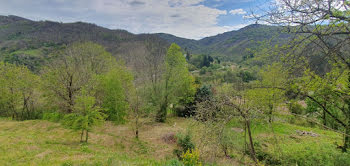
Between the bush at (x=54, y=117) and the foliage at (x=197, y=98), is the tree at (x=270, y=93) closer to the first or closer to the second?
the foliage at (x=197, y=98)

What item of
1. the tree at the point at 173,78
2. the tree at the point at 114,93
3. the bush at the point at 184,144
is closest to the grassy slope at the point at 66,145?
the bush at the point at 184,144

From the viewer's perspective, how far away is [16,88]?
17750 millimetres

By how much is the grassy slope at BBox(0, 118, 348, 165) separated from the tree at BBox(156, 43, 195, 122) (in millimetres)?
3673

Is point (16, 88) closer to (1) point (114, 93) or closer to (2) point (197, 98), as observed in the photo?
(1) point (114, 93)

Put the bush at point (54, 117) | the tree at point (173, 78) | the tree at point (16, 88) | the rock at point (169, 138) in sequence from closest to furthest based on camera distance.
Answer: the rock at point (169, 138), the bush at point (54, 117), the tree at point (16, 88), the tree at point (173, 78)

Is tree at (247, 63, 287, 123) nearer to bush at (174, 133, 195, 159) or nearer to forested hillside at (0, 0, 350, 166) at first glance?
forested hillside at (0, 0, 350, 166)

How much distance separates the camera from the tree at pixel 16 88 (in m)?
17.2

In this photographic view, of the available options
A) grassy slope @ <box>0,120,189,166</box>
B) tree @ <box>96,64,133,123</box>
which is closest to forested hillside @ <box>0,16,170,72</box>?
tree @ <box>96,64,133,123</box>

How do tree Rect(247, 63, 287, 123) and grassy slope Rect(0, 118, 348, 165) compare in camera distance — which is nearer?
tree Rect(247, 63, 287, 123)

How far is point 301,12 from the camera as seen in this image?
13.1 ft

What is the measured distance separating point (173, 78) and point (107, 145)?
10.7 m

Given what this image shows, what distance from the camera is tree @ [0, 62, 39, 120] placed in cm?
1723

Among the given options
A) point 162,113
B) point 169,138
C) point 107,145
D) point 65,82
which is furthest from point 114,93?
point 169,138

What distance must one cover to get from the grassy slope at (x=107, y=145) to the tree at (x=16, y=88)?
550 centimetres
